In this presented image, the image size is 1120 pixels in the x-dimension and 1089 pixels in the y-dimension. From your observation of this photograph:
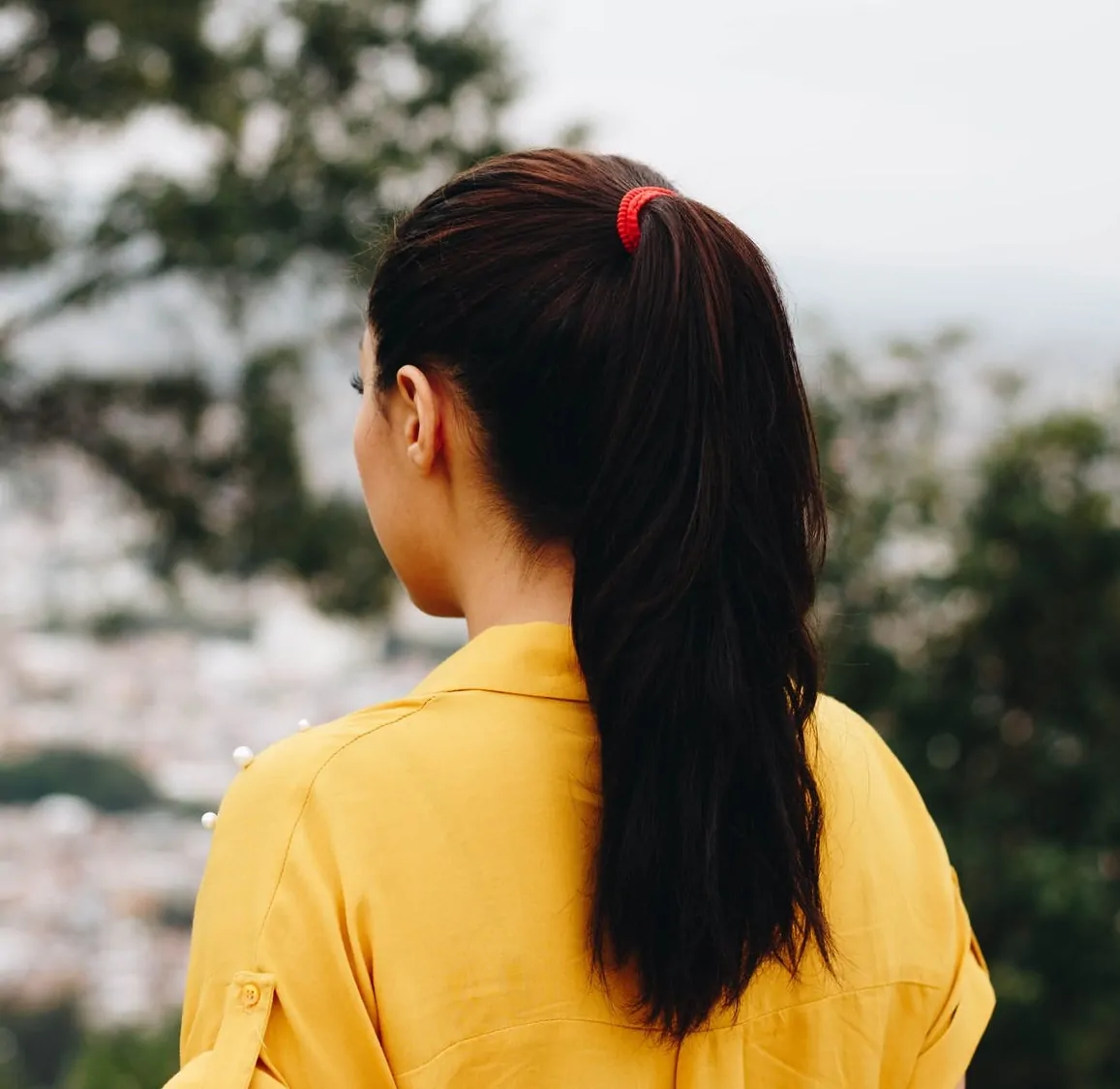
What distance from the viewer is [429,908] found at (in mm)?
726

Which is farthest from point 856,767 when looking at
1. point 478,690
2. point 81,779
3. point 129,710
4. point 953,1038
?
point 81,779

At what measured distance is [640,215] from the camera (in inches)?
30.3

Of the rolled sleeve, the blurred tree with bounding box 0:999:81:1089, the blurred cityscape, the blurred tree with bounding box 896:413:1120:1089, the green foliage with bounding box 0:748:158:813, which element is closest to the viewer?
the rolled sleeve


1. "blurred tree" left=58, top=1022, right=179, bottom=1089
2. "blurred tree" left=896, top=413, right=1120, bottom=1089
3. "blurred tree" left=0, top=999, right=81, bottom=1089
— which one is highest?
"blurred tree" left=896, top=413, right=1120, bottom=1089

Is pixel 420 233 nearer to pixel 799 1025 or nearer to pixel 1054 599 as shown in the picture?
pixel 799 1025

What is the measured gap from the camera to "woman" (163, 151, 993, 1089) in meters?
0.72

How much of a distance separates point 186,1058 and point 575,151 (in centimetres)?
60

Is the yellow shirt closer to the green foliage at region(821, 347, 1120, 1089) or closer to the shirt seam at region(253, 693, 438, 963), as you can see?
the shirt seam at region(253, 693, 438, 963)

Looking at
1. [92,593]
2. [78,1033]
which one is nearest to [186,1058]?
[92,593]

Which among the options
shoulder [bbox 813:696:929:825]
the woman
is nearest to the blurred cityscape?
shoulder [bbox 813:696:929:825]

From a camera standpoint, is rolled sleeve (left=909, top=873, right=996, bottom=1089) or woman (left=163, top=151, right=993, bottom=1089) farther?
rolled sleeve (left=909, top=873, right=996, bottom=1089)

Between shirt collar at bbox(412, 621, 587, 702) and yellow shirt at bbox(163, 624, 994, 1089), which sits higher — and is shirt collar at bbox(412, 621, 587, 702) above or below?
above

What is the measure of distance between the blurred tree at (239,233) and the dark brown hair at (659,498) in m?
3.35

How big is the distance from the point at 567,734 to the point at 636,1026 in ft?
0.61
